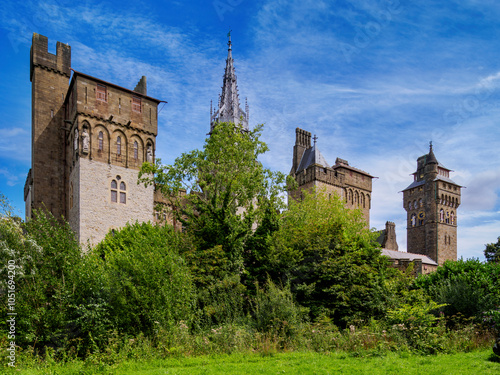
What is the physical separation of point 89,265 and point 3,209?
12.8ft

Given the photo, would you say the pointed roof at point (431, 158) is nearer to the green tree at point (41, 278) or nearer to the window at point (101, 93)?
the window at point (101, 93)

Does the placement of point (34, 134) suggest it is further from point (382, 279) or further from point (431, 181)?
point (431, 181)

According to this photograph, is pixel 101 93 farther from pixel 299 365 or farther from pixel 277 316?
pixel 299 365

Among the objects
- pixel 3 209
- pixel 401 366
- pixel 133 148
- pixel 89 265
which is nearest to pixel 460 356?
pixel 401 366

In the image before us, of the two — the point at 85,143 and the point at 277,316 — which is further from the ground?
the point at 85,143

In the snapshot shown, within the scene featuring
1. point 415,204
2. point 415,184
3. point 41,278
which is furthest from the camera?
point 415,184

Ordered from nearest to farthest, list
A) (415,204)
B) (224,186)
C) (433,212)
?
1. (224,186)
2. (433,212)
3. (415,204)

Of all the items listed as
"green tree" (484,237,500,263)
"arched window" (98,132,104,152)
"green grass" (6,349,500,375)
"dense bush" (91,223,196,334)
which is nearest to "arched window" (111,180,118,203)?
"arched window" (98,132,104,152)

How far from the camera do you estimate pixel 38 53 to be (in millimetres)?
31109

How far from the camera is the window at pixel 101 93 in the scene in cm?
2802

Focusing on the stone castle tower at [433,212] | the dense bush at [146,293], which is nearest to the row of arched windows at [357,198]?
the stone castle tower at [433,212]

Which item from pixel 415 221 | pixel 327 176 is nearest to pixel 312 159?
pixel 327 176

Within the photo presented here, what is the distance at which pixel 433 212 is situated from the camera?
204ft

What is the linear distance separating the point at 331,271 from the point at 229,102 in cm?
4365
